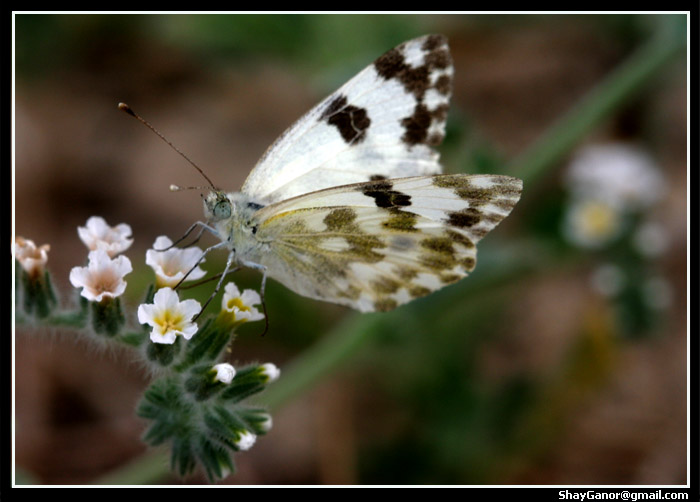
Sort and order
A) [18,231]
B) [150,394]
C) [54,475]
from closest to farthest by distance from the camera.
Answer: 1. [150,394]
2. [54,475]
3. [18,231]

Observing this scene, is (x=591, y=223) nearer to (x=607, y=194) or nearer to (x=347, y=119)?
(x=607, y=194)

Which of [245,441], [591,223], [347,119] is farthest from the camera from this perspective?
[591,223]

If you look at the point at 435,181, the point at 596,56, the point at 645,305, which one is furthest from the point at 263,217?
the point at 596,56

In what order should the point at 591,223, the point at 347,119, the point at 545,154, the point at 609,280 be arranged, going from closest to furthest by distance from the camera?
the point at 347,119 < the point at 545,154 < the point at 609,280 < the point at 591,223

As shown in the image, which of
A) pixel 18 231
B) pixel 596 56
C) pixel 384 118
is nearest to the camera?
pixel 384 118

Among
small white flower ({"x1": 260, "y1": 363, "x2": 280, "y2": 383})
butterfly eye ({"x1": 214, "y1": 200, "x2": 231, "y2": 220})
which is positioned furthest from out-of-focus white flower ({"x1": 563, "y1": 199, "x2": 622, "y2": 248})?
small white flower ({"x1": 260, "y1": 363, "x2": 280, "y2": 383})

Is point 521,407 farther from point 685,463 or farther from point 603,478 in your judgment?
point 685,463

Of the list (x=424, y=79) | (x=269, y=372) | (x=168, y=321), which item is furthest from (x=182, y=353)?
(x=424, y=79)

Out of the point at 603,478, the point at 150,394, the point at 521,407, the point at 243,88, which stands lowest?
the point at 150,394
